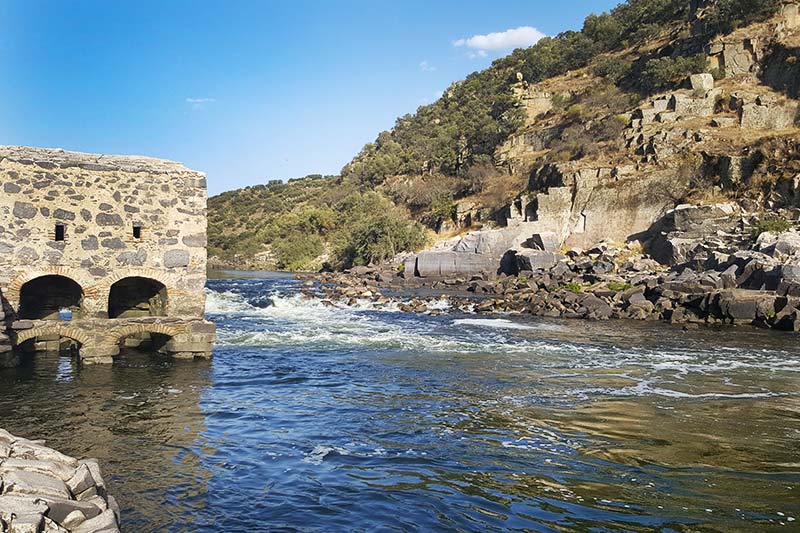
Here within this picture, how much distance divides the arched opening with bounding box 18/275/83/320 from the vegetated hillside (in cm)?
3867

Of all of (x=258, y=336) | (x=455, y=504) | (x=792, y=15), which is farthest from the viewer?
(x=792, y=15)

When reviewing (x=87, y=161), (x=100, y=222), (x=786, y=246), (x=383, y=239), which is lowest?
(x=786, y=246)

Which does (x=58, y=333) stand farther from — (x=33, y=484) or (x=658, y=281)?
(x=658, y=281)

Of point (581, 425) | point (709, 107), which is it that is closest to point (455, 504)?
point (581, 425)

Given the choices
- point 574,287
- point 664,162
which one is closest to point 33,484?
A: point 574,287

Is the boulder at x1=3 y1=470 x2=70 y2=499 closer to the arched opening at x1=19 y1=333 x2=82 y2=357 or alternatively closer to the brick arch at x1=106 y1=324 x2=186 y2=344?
the brick arch at x1=106 y1=324 x2=186 y2=344

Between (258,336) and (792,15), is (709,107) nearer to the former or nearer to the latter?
(792,15)

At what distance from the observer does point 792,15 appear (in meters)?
51.8

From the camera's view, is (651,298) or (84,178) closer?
(84,178)

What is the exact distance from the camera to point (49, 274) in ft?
41.5

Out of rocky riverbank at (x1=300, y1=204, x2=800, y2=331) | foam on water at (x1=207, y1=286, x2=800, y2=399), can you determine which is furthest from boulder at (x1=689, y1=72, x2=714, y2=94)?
foam on water at (x1=207, y1=286, x2=800, y2=399)

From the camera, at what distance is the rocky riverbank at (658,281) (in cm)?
2342

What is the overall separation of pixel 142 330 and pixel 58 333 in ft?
4.96

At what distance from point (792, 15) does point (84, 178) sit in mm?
57537
